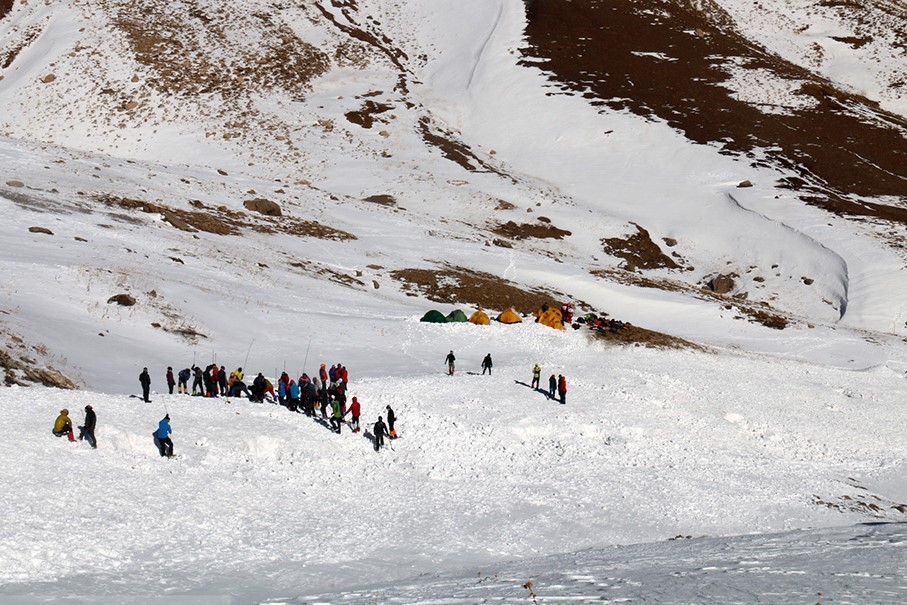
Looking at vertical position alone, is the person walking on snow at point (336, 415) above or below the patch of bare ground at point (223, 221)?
below

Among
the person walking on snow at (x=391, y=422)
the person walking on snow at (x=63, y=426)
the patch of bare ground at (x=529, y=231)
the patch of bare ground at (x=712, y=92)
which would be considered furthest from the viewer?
the patch of bare ground at (x=712, y=92)

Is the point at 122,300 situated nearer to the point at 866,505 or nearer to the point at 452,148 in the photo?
the point at 866,505

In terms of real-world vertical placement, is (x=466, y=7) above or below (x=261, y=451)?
above

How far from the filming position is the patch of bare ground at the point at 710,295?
153 ft

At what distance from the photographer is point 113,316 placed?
32531 mm

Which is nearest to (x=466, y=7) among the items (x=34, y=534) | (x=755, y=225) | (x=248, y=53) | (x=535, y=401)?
(x=248, y=53)

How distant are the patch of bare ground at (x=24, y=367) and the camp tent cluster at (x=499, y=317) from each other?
16773 mm

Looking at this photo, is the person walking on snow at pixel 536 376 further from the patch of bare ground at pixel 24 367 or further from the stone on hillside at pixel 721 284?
the stone on hillside at pixel 721 284

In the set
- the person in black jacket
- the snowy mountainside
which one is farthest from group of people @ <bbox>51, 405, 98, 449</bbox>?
the snowy mountainside

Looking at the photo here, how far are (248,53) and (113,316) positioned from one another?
58.9m

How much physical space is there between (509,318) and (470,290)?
205 inches

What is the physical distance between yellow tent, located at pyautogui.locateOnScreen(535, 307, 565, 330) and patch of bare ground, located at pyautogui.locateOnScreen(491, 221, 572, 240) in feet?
65.4

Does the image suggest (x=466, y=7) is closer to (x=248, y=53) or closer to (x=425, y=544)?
(x=248, y=53)

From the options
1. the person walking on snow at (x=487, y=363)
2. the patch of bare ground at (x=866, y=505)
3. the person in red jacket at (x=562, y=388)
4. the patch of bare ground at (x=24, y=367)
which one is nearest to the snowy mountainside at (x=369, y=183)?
the patch of bare ground at (x=24, y=367)
